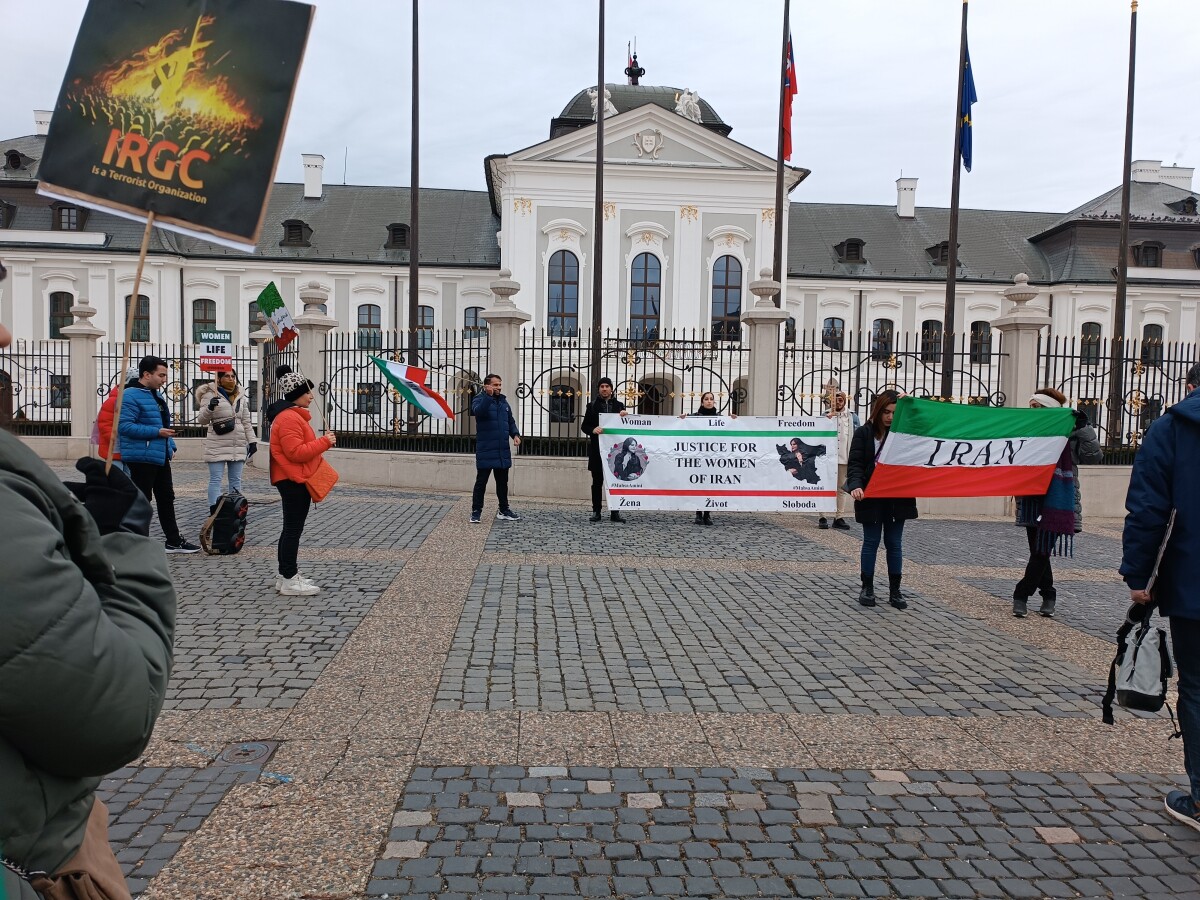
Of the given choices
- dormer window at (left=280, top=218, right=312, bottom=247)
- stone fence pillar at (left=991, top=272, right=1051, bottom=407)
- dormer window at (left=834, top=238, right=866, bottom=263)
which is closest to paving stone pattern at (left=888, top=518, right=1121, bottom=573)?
stone fence pillar at (left=991, top=272, right=1051, bottom=407)

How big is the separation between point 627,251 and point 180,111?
3747cm

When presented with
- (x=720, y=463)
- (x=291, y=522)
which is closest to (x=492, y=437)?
(x=720, y=463)

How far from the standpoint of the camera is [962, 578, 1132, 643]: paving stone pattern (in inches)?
262

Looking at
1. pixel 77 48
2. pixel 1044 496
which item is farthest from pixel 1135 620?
pixel 77 48

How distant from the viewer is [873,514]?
721 centimetres

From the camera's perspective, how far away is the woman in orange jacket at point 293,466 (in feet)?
21.8

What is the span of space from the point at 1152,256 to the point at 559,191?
105 feet

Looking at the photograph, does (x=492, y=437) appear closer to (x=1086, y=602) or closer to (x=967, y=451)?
(x=967, y=451)

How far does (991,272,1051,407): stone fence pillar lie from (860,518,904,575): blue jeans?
7.47 m

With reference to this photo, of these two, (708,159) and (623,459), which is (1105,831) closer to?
(623,459)

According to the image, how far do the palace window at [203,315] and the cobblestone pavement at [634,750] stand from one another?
40079 millimetres

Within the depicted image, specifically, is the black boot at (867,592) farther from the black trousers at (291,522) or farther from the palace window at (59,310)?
the palace window at (59,310)

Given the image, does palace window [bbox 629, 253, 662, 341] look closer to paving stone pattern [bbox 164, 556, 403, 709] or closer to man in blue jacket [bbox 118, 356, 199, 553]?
man in blue jacket [bbox 118, 356, 199, 553]

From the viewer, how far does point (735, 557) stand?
9008 mm
